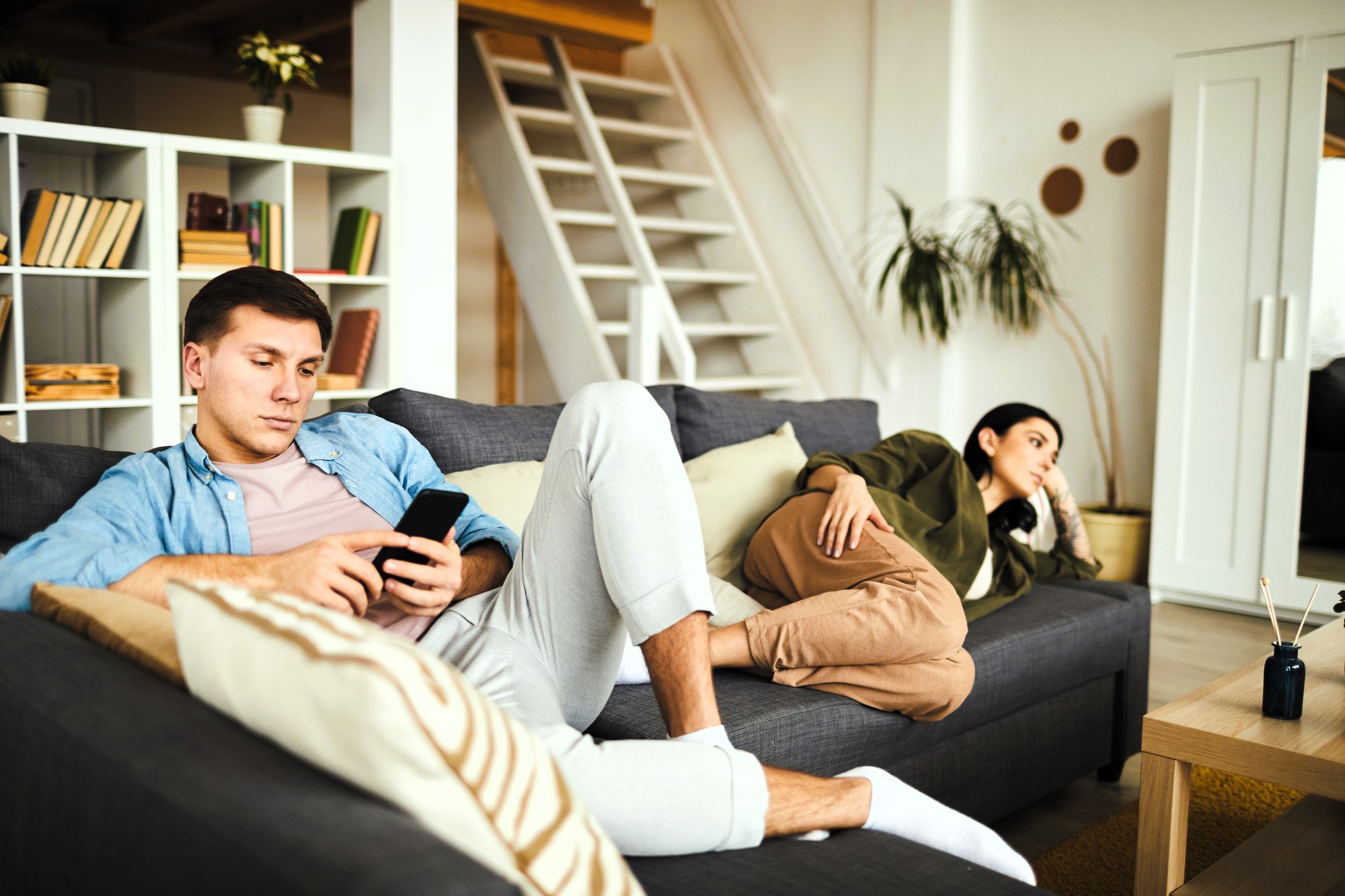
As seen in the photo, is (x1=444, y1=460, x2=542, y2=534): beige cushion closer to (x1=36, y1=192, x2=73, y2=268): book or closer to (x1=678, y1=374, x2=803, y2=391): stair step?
(x1=36, y1=192, x2=73, y2=268): book

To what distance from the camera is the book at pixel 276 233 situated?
3.55 metres

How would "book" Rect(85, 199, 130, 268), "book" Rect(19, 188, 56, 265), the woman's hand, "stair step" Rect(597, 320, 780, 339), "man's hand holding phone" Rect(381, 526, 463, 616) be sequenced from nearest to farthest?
"man's hand holding phone" Rect(381, 526, 463, 616) < the woman's hand < "book" Rect(19, 188, 56, 265) < "book" Rect(85, 199, 130, 268) < "stair step" Rect(597, 320, 780, 339)

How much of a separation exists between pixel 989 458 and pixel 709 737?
4.62ft

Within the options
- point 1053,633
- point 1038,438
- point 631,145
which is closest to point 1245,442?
point 1038,438

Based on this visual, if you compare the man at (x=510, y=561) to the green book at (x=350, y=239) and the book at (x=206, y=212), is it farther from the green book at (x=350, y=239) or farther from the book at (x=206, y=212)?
the green book at (x=350, y=239)

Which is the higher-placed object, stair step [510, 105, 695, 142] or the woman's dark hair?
stair step [510, 105, 695, 142]

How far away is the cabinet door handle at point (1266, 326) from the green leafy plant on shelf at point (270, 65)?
3.26 metres

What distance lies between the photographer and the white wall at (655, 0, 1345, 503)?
13.9ft

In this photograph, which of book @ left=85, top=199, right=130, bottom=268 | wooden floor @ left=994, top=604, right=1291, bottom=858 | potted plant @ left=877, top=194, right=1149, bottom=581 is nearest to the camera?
wooden floor @ left=994, top=604, right=1291, bottom=858

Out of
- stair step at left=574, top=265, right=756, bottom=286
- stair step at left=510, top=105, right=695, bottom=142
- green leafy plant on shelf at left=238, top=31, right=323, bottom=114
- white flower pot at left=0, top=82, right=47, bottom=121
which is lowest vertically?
stair step at left=574, top=265, right=756, bottom=286

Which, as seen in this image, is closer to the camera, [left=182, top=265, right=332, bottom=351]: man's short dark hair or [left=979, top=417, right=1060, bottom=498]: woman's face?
[left=182, top=265, right=332, bottom=351]: man's short dark hair

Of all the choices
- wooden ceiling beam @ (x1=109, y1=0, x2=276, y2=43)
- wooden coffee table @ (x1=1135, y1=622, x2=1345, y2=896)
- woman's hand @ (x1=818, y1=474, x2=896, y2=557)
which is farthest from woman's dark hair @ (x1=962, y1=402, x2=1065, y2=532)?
wooden ceiling beam @ (x1=109, y1=0, x2=276, y2=43)

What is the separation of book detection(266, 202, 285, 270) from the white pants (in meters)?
2.42

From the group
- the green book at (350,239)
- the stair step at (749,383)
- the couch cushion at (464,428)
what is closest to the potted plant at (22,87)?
the green book at (350,239)
